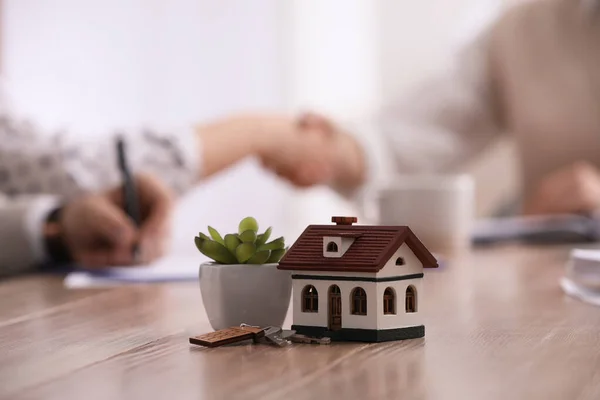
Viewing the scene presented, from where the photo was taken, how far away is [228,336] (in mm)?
562

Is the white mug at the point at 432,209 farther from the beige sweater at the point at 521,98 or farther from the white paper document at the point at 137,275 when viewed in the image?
the beige sweater at the point at 521,98

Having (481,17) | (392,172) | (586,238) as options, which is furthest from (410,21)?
(586,238)

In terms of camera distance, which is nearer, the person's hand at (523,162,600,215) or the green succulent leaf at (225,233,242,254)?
the green succulent leaf at (225,233,242,254)

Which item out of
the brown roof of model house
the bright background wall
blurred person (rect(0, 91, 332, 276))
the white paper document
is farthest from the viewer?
the bright background wall

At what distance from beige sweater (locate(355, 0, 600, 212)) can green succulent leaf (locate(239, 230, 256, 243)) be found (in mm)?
1469

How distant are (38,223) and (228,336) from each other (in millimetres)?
810

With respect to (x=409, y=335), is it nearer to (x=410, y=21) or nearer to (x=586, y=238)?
(x=586, y=238)

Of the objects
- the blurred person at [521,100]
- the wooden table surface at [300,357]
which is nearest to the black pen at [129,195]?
the wooden table surface at [300,357]

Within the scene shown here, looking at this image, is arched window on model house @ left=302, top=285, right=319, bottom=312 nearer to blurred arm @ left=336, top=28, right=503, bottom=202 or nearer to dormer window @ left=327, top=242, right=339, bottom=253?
dormer window @ left=327, top=242, right=339, bottom=253

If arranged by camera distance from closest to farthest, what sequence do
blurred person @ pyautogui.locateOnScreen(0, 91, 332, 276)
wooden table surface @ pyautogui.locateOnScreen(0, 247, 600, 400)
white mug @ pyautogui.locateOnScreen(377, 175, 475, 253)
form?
wooden table surface @ pyautogui.locateOnScreen(0, 247, 600, 400) < white mug @ pyautogui.locateOnScreen(377, 175, 475, 253) < blurred person @ pyautogui.locateOnScreen(0, 91, 332, 276)

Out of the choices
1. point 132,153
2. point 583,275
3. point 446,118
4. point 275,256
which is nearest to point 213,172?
point 132,153

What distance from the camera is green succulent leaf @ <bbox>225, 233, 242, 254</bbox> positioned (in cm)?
62

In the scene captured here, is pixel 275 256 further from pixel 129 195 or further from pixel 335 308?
pixel 129 195

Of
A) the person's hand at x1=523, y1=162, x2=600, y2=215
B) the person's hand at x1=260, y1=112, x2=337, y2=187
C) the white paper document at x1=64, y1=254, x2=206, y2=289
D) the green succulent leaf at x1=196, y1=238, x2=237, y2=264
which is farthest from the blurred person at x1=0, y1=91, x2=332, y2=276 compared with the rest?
the green succulent leaf at x1=196, y1=238, x2=237, y2=264
